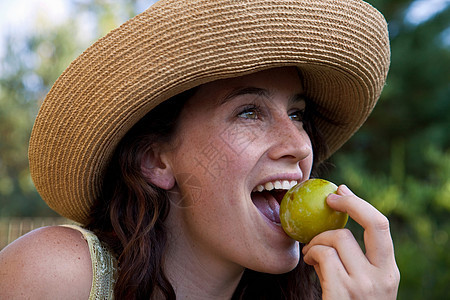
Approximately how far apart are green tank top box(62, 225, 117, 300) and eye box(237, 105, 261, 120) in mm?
758

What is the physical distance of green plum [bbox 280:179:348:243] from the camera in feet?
5.50

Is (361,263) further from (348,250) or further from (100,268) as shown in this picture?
(100,268)

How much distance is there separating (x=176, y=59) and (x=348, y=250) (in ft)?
2.86

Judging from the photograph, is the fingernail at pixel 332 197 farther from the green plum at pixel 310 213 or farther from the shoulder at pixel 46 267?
the shoulder at pixel 46 267

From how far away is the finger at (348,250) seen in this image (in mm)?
1528

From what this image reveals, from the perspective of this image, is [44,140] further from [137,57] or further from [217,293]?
[217,293]

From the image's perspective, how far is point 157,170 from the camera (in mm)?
1930

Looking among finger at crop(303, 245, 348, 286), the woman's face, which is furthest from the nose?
finger at crop(303, 245, 348, 286)

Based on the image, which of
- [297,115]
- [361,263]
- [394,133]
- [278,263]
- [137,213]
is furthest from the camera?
[394,133]

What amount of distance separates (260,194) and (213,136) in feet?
1.19

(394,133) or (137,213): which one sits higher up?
(137,213)

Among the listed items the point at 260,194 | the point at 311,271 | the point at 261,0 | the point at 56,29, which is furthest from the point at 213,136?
the point at 56,29

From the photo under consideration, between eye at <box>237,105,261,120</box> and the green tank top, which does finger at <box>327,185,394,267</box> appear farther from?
the green tank top

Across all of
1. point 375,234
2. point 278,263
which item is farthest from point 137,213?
point 375,234
